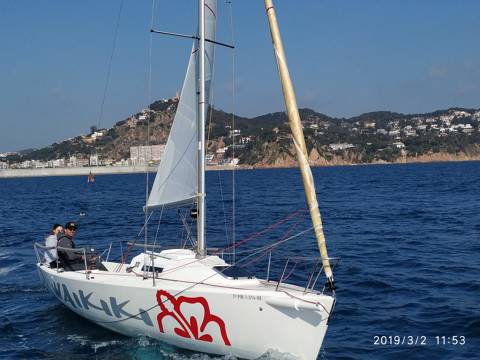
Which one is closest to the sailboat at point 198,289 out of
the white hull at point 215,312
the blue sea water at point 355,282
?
the white hull at point 215,312

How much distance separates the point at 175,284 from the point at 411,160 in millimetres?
181920

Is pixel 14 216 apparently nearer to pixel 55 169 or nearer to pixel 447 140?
pixel 55 169

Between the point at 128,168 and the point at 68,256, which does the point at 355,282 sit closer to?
the point at 68,256

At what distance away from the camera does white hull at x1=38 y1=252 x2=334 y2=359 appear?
8.88 metres

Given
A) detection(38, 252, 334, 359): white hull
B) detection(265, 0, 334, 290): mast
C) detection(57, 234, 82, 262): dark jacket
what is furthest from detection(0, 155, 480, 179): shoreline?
detection(265, 0, 334, 290): mast

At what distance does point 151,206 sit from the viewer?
12.1 metres

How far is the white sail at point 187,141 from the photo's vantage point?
11719 millimetres

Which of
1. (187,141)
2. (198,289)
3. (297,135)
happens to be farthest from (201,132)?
(198,289)

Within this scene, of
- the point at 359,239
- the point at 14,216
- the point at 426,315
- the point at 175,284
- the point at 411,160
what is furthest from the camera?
the point at 411,160

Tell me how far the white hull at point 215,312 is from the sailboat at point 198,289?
2 cm

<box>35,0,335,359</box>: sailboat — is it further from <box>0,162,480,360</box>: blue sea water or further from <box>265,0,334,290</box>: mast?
<box>0,162,480,360</box>: blue sea water

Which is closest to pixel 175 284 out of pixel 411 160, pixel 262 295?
pixel 262 295

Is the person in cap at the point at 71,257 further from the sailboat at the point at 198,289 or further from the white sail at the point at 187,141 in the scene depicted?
the white sail at the point at 187,141

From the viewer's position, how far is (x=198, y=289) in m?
9.56
